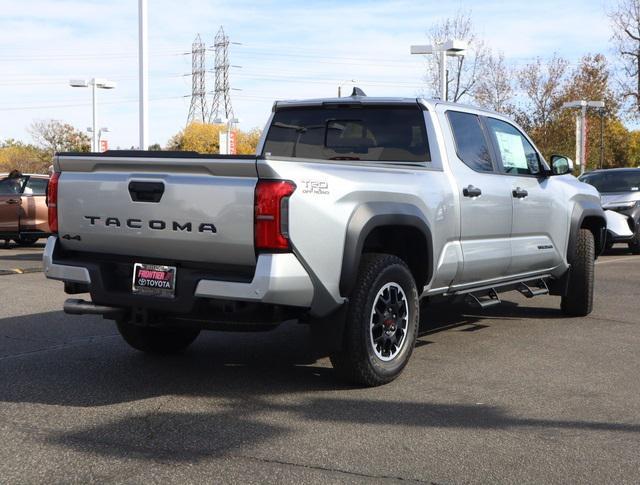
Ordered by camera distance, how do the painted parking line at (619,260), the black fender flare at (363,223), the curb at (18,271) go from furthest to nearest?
the painted parking line at (619,260), the curb at (18,271), the black fender flare at (363,223)

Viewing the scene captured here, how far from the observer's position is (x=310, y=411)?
189 inches

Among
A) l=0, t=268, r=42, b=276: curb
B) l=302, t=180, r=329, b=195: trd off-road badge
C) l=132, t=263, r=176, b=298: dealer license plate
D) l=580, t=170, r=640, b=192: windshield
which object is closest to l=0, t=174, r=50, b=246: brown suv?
l=0, t=268, r=42, b=276: curb

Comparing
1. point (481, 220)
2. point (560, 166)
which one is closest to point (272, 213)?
point (481, 220)

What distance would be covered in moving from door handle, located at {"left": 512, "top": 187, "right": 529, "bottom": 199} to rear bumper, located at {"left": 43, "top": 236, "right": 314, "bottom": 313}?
286 centimetres

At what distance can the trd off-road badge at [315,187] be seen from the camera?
4.71m

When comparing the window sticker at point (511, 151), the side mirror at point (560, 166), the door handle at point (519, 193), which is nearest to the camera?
the door handle at point (519, 193)

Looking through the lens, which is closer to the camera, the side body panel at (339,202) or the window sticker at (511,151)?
the side body panel at (339,202)

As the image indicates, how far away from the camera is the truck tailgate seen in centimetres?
465

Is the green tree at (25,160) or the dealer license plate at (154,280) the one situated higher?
the green tree at (25,160)

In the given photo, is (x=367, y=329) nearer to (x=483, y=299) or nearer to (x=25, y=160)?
(x=483, y=299)

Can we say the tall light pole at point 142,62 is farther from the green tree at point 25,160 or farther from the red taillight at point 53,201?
the green tree at point 25,160

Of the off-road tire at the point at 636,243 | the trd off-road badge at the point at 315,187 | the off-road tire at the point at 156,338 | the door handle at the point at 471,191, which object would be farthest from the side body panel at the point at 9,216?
the trd off-road badge at the point at 315,187

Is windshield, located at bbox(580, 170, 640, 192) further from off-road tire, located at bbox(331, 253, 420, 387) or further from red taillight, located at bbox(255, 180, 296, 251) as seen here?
red taillight, located at bbox(255, 180, 296, 251)

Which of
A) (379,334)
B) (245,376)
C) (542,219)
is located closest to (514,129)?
(542,219)
